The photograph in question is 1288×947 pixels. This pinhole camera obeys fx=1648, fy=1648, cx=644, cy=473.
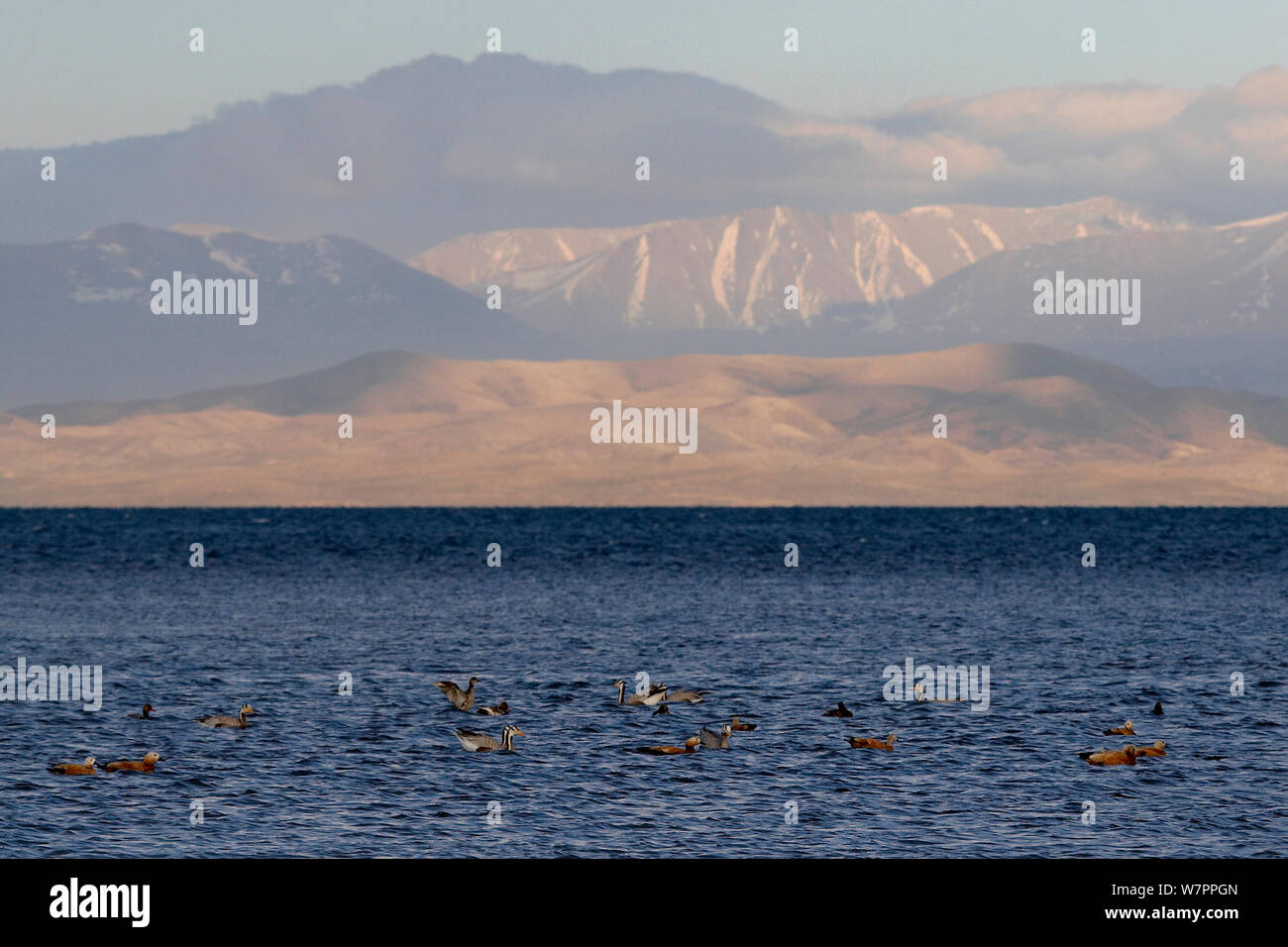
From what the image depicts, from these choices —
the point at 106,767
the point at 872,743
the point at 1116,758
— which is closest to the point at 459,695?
the point at 106,767

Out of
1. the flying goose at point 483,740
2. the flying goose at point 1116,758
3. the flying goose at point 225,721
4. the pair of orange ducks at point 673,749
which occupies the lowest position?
the flying goose at point 1116,758

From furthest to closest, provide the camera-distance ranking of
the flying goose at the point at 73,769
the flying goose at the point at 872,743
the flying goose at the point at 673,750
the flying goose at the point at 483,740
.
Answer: the flying goose at the point at 872,743
the flying goose at the point at 673,750
the flying goose at the point at 483,740
the flying goose at the point at 73,769

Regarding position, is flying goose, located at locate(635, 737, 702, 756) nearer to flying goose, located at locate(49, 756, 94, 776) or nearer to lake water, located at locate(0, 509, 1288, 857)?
lake water, located at locate(0, 509, 1288, 857)

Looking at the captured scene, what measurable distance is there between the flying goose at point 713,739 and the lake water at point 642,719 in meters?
0.36

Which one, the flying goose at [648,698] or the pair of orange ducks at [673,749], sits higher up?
the flying goose at [648,698]

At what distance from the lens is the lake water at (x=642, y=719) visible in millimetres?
28375

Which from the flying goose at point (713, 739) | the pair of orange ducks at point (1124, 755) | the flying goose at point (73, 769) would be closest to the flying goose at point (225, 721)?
the flying goose at point (73, 769)

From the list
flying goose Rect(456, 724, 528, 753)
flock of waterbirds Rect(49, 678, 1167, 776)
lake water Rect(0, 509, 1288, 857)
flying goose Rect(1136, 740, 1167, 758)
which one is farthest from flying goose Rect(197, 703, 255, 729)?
flying goose Rect(1136, 740, 1167, 758)

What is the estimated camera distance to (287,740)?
37.2 m

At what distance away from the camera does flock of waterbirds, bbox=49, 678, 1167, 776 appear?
110ft

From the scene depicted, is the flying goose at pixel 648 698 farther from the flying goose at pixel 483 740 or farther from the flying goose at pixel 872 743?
the flying goose at pixel 872 743

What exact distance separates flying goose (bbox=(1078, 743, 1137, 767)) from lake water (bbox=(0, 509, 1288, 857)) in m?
0.31
